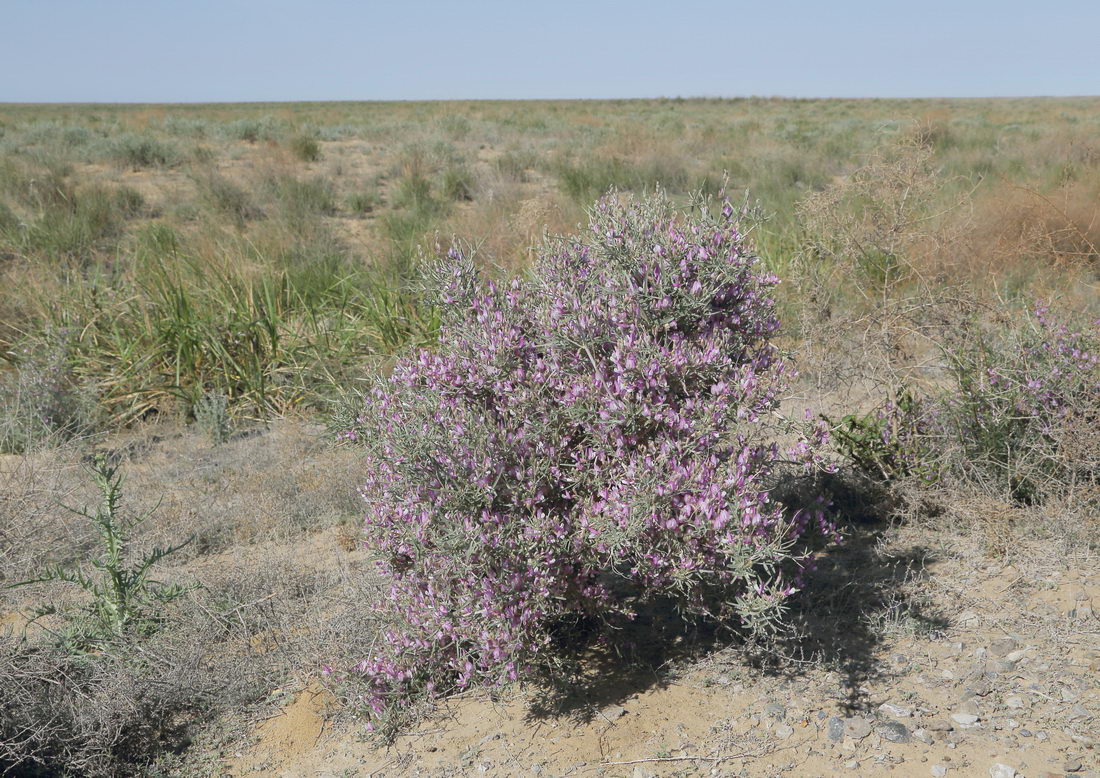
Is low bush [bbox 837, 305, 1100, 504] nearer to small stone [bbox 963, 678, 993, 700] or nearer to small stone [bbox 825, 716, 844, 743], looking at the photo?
small stone [bbox 963, 678, 993, 700]

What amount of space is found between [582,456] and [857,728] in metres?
1.11

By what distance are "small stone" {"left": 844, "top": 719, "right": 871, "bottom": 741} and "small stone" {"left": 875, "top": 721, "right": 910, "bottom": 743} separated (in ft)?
0.10

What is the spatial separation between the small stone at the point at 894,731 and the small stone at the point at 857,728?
3 centimetres

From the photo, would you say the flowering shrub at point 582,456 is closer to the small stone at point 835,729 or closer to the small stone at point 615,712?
the small stone at point 615,712

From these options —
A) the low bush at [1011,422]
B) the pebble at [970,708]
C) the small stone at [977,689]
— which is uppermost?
the low bush at [1011,422]

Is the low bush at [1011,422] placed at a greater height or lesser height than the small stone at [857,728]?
Result: greater

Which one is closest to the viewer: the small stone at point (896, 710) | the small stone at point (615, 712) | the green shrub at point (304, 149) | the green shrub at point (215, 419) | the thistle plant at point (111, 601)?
the small stone at point (896, 710)

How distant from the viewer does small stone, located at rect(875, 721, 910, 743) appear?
241 cm

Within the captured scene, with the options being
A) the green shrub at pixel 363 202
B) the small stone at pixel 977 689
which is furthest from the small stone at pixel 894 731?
the green shrub at pixel 363 202

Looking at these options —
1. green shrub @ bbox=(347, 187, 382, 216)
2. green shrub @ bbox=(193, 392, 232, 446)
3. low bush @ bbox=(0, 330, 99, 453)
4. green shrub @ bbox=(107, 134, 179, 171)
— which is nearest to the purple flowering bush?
green shrub @ bbox=(193, 392, 232, 446)

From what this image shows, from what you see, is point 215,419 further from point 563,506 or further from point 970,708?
point 970,708

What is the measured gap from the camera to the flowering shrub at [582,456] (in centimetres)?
241

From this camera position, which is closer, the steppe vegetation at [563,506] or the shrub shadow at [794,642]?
the steppe vegetation at [563,506]

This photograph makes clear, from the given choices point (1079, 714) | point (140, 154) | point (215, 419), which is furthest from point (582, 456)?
point (140, 154)
